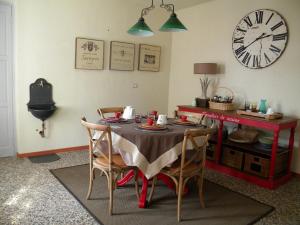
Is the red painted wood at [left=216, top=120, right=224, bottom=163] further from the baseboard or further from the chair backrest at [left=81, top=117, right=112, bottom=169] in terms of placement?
the baseboard

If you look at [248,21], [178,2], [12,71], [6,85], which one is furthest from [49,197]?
[178,2]

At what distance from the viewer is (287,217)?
2.57 m

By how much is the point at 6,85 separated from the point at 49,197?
194 cm

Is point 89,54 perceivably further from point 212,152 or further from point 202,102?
point 212,152

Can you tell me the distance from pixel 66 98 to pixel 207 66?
2.30m

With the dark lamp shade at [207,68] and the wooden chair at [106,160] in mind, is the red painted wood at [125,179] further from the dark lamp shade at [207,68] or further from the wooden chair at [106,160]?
the dark lamp shade at [207,68]

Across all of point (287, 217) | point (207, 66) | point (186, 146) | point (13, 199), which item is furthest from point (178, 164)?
point (207, 66)

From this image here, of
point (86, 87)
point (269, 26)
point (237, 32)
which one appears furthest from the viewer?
point (86, 87)

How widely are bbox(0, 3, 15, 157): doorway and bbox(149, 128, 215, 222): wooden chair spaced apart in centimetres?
263

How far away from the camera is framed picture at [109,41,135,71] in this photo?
459cm

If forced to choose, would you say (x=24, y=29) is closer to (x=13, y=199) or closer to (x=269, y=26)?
(x=13, y=199)

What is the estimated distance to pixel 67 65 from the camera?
165 inches

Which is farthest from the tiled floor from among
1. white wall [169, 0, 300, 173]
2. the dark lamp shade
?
the dark lamp shade

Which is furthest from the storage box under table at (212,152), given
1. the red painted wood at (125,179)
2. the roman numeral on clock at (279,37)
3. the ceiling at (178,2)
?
the ceiling at (178,2)
